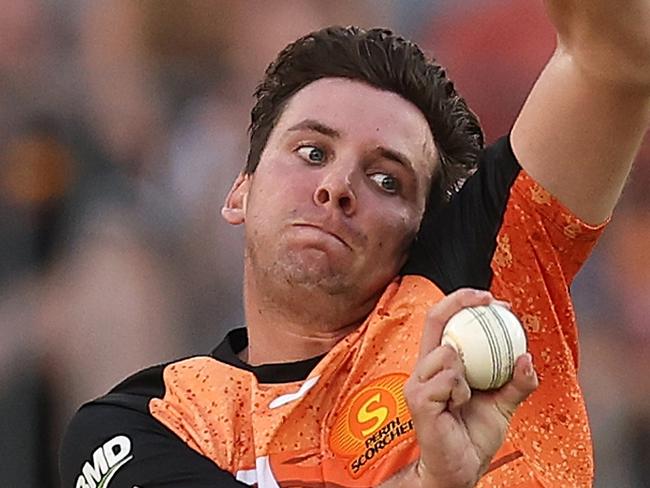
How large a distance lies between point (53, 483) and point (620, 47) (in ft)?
4.63

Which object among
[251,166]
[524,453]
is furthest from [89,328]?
[524,453]

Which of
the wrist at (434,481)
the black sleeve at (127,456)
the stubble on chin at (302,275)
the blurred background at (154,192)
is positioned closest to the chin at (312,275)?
the stubble on chin at (302,275)

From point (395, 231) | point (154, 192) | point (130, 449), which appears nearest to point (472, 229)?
point (395, 231)

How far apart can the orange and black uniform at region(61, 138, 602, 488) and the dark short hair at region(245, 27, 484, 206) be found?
175mm

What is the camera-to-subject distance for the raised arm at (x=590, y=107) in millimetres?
1521

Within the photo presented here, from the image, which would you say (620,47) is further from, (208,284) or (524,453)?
(208,284)

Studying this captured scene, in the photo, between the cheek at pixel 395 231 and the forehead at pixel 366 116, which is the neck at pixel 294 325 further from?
the forehead at pixel 366 116

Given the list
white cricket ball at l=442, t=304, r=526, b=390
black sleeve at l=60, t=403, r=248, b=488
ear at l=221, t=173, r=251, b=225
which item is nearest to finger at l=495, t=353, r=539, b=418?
white cricket ball at l=442, t=304, r=526, b=390

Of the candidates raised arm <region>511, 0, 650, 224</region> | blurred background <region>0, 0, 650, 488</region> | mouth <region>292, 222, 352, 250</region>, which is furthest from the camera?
blurred background <region>0, 0, 650, 488</region>

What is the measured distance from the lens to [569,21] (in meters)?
1.58

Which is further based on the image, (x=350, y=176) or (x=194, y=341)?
(x=194, y=341)

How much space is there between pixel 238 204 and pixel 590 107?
25.0 inches

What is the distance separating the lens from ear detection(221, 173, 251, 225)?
77.9 inches

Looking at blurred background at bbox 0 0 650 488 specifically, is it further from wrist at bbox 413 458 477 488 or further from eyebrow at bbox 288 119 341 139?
wrist at bbox 413 458 477 488
